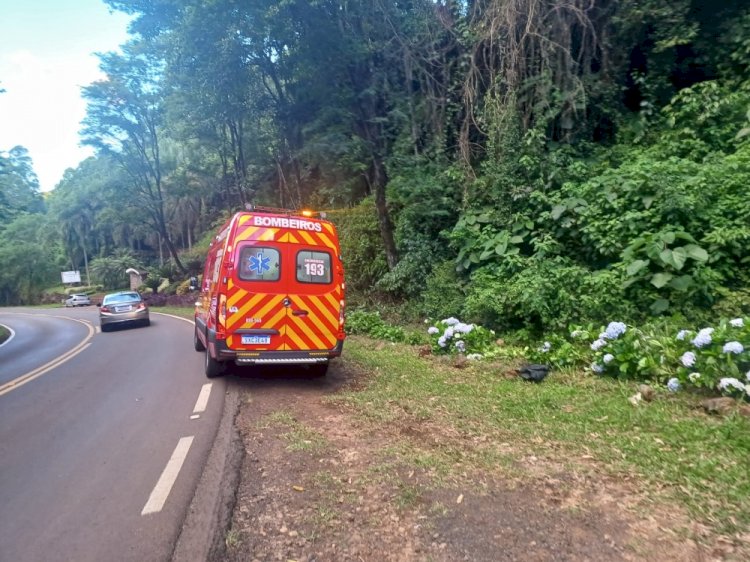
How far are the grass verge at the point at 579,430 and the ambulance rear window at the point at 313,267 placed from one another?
1.81 m

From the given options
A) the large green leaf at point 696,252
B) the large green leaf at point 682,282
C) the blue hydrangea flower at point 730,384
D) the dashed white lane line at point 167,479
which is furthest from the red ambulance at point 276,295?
the large green leaf at point 696,252

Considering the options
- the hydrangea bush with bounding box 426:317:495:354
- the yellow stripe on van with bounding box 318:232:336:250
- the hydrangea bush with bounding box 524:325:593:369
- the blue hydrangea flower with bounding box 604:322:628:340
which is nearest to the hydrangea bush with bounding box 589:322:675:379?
the blue hydrangea flower with bounding box 604:322:628:340

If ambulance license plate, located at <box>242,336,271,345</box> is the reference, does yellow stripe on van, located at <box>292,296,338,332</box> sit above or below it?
above

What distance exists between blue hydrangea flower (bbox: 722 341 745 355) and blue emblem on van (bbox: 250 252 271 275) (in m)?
5.77

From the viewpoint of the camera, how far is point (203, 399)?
692 cm

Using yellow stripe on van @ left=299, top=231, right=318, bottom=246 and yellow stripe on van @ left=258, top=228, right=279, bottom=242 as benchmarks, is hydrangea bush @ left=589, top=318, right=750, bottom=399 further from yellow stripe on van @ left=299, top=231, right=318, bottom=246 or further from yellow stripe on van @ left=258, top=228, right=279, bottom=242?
yellow stripe on van @ left=258, top=228, right=279, bottom=242

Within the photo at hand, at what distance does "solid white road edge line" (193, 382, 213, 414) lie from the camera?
6.40 metres

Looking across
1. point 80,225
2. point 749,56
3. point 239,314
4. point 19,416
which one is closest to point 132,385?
point 19,416

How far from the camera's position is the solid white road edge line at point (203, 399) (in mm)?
6397

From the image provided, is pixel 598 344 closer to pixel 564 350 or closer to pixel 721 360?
pixel 564 350

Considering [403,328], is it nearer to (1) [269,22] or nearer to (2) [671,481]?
(2) [671,481]

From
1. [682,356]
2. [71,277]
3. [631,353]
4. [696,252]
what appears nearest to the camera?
[682,356]

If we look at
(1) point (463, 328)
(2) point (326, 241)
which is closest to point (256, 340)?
(2) point (326, 241)

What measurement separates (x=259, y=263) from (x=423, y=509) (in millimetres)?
4719
